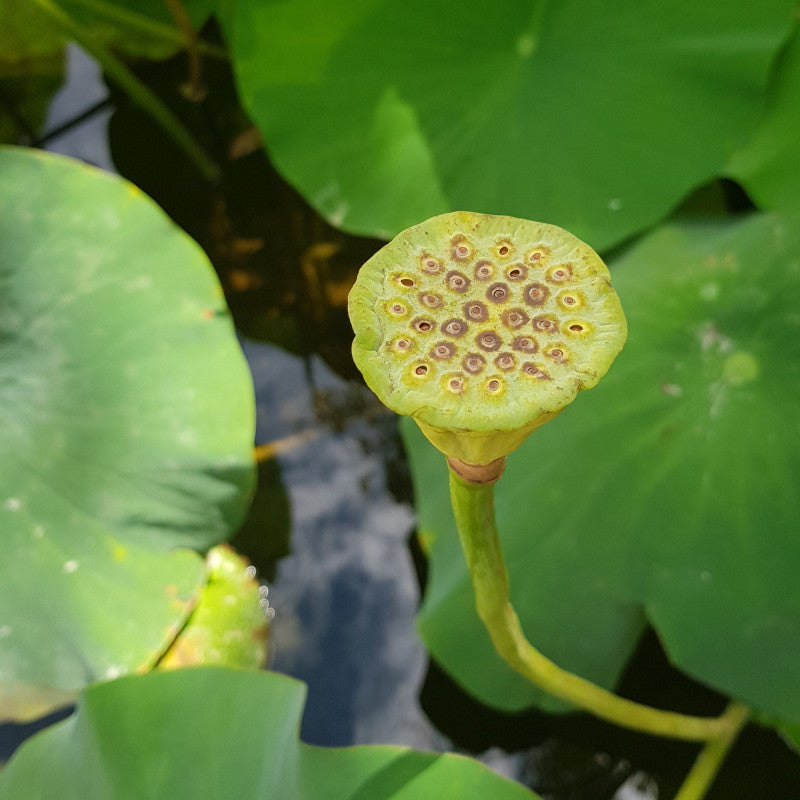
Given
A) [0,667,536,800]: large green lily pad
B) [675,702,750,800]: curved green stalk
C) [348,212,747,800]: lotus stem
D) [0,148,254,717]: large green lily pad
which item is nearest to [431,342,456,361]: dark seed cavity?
[348,212,747,800]: lotus stem

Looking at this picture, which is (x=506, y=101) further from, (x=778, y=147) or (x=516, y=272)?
(x=516, y=272)

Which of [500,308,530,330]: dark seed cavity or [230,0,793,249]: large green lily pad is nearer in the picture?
[500,308,530,330]: dark seed cavity

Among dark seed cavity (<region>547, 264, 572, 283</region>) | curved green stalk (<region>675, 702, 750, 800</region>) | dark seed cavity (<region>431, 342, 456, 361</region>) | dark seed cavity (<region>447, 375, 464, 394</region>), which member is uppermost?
dark seed cavity (<region>547, 264, 572, 283</region>)

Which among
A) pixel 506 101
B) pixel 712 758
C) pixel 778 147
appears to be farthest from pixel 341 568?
pixel 778 147

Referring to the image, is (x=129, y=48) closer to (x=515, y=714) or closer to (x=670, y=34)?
(x=670, y=34)

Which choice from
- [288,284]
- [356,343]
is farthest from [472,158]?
[356,343]

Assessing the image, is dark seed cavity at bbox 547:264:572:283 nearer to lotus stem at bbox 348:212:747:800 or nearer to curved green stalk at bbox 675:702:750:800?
lotus stem at bbox 348:212:747:800

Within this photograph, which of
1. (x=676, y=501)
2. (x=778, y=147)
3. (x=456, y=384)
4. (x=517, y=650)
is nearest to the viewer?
(x=456, y=384)
